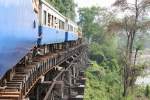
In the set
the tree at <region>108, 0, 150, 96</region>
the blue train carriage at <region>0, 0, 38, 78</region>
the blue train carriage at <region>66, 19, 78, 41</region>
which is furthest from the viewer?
the tree at <region>108, 0, 150, 96</region>

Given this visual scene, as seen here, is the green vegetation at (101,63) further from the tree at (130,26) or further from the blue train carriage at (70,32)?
the blue train carriage at (70,32)

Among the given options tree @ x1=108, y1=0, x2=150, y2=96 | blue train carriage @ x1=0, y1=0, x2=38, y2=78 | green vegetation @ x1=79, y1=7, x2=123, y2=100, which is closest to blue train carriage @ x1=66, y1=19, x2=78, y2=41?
green vegetation @ x1=79, y1=7, x2=123, y2=100

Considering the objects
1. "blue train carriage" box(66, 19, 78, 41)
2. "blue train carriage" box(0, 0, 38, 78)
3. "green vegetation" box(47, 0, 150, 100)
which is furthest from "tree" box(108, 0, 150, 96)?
"blue train carriage" box(0, 0, 38, 78)

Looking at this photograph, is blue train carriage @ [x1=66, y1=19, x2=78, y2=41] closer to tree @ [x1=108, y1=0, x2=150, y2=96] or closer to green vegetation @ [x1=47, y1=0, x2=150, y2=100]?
green vegetation @ [x1=47, y1=0, x2=150, y2=100]

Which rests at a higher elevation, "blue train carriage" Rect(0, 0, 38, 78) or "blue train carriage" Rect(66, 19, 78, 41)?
"blue train carriage" Rect(66, 19, 78, 41)

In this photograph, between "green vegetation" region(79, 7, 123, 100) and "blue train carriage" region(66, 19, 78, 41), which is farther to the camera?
"green vegetation" region(79, 7, 123, 100)

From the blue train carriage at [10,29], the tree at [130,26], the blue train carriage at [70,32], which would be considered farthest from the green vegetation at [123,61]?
the blue train carriage at [10,29]

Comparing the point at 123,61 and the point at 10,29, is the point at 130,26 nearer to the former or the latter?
the point at 123,61

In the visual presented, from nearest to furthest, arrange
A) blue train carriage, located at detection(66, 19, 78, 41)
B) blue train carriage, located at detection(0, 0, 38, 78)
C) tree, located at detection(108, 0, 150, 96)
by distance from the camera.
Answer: blue train carriage, located at detection(0, 0, 38, 78), blue train carriage, located at detection(66, 19, 78, 41), tree, located at detection(108, 0, 150, 96)

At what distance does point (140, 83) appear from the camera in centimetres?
4538

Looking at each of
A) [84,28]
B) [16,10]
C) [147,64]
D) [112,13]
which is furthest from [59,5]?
[16,10]

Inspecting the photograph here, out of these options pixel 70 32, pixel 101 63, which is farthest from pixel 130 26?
pixel 101 63

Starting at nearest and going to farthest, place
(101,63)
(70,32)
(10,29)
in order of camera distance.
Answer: (10,29) → (70,32) → (101,63)

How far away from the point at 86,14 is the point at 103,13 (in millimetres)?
40077
